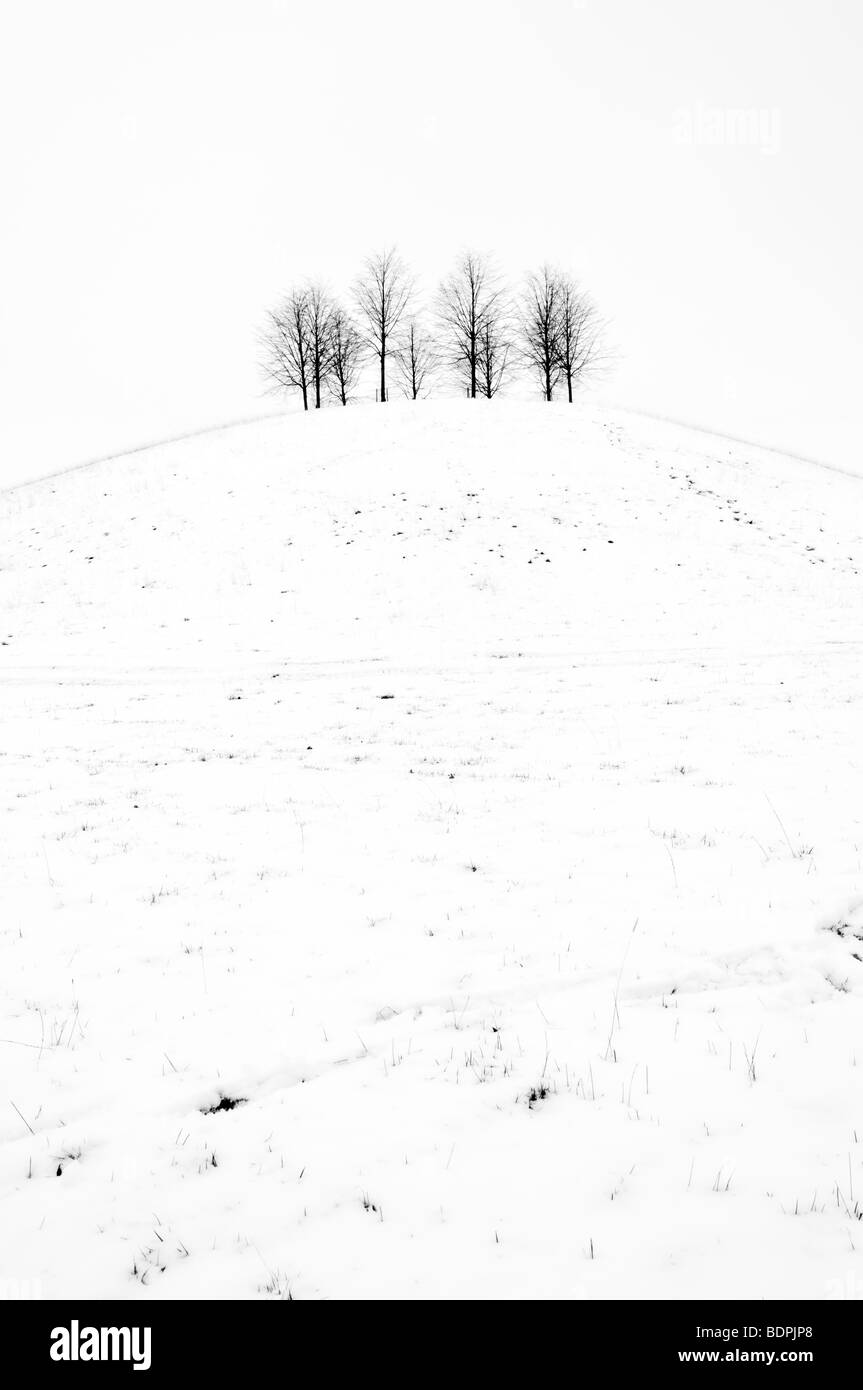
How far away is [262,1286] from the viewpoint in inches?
107

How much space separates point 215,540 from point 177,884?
2100 cm

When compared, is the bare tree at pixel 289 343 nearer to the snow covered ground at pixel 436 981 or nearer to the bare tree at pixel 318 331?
the bare tree at pixel 318 331

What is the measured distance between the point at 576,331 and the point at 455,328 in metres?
8.20

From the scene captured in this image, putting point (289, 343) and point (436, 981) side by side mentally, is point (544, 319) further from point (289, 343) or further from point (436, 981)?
point (436, 981)

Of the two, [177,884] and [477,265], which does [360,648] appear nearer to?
[177,884]

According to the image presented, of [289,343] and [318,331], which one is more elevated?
[318,331]

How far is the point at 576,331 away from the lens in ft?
150

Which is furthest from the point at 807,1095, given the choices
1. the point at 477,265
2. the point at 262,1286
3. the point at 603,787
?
the point at 477,265

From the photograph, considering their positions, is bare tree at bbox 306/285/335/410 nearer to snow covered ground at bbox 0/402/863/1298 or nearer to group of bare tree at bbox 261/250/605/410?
group of bare tree at bbox 261/250/605/410

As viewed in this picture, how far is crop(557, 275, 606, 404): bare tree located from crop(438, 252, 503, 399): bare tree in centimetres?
454

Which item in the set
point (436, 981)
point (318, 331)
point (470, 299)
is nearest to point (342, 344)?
point (318, 331)

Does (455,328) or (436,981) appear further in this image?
(455,328)

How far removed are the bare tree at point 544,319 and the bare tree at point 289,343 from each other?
15.7 meters

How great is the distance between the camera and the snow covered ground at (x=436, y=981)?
2.90 m
